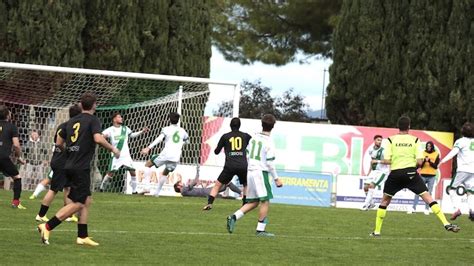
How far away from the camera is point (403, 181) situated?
18594 millimetres

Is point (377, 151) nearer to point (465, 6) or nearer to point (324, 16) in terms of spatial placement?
point (465, 6)

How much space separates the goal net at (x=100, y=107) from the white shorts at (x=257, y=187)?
12.8m

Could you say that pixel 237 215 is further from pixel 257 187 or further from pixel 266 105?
pixel 266 105

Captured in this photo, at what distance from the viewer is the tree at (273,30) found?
1891 inches

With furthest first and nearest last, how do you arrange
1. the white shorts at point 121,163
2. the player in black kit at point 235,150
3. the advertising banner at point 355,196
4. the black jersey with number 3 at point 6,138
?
the advertising banner at point 355,196
the white shorts at point 121,163
the player in black kit at point 235,150
the black jersey with number 3 at point 6,138

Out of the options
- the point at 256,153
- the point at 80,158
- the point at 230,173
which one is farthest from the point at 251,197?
the point at 230,173

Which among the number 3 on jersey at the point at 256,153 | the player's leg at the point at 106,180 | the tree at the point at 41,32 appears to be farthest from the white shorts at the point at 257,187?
the tree at the point at 41,32

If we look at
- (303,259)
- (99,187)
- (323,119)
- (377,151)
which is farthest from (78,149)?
(323,119)

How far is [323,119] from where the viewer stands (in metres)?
51.5

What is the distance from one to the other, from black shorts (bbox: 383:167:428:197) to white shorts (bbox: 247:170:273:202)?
7.80 feet

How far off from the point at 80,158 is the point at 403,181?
671cm

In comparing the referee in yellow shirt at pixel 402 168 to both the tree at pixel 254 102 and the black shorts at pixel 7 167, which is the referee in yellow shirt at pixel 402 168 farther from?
the tree at pixel 254 102

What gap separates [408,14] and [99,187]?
1520 cm

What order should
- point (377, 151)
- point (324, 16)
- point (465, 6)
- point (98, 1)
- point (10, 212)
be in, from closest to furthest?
1. point (10, 212)
2. point (377, 151)
3. point (98, 1)
4. point (465, 6)
5. point (324, 16)
